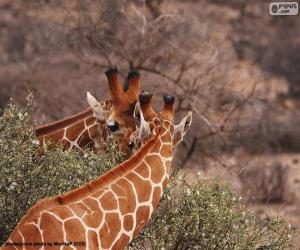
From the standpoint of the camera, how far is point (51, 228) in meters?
8.30

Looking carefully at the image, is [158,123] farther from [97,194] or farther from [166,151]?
[97,194]

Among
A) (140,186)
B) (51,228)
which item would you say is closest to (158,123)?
(140,186)

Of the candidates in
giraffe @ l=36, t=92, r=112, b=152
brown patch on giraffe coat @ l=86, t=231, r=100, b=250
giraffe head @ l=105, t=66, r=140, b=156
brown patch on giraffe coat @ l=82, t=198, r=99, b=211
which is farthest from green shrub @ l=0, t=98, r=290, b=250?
brown patch on giraffe coat @ l=86, t=231, r=100, b=250

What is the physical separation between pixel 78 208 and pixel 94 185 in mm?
400

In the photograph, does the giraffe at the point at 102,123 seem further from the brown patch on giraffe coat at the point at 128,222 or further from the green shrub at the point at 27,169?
the brown patch on giraffe coat at the point at 128,222

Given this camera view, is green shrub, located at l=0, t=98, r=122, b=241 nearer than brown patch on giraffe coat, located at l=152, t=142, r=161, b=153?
No

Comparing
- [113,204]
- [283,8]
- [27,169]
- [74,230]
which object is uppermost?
[283,8]

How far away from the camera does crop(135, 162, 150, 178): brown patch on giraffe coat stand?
31.1 feet

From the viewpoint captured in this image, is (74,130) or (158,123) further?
(74,130)

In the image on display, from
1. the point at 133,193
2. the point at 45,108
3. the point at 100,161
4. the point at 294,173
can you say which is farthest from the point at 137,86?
the point at 294,173

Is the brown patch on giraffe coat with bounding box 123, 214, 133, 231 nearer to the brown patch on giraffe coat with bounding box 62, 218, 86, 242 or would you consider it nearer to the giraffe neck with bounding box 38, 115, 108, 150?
the brown patch on giraffe coat with bounding box 62, 218, 86, 242

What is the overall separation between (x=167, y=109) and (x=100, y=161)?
1.29m

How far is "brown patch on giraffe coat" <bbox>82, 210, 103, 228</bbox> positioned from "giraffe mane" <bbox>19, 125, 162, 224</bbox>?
21 centimetres

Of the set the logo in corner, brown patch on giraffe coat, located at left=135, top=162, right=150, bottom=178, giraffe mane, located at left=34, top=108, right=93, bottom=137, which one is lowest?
brown patch on giraffe coat, located at left=135, top=162, right=150, bottom=178
